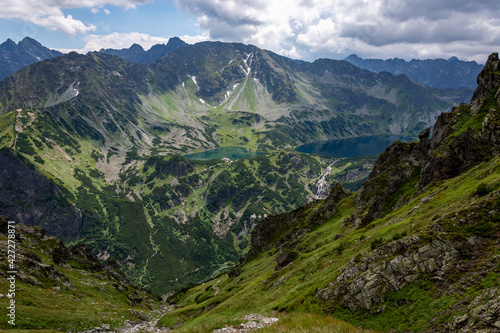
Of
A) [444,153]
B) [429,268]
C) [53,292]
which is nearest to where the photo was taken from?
[429,268]

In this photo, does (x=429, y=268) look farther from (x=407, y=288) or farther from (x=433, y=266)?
(x=407, y=288)

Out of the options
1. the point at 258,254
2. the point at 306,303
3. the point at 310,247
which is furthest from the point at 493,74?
the point at 258,254

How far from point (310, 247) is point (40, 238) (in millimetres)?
113255

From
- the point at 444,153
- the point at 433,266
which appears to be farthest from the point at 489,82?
the point at 433,266

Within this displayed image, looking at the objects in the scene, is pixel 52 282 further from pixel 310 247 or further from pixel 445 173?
pixel 445 173

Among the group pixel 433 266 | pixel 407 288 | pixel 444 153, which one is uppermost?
pixel 444 153

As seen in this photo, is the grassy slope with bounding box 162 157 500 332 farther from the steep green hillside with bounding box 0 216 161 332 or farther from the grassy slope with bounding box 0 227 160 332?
the steep green hillside with bounding box 0 216 161 332

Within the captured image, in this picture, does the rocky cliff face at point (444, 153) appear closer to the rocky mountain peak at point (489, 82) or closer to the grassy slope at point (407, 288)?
the rocky mountain peak at point (489, 82)

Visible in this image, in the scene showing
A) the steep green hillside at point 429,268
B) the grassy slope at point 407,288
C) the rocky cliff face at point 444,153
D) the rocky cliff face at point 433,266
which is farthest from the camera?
the rocky cliff face at point 444,153

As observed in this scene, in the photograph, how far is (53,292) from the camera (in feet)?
216

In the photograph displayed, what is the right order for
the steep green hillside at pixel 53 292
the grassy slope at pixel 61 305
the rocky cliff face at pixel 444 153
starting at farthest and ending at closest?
the rocky cliff face at pixel 444 153, the steep green hillside at pixel 53 292, the grassy slope at pixel 61 305

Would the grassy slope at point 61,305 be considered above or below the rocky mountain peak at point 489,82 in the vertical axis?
below

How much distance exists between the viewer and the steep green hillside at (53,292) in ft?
152

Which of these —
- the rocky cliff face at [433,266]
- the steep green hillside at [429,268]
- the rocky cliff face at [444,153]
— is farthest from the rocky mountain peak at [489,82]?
the rocky cliff face at [433,266]
